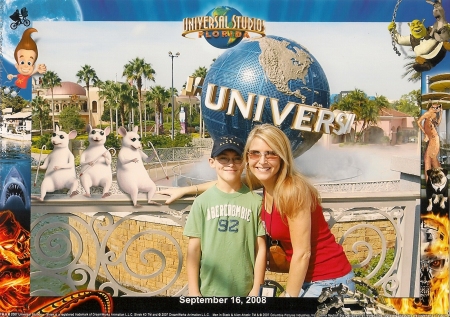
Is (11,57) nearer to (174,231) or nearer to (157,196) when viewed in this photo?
(157,196)

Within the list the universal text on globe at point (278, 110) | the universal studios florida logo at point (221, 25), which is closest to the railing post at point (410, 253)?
the universal text on globe at point (278, 110)

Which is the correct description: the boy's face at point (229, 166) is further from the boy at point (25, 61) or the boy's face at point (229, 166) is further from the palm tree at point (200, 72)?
the boy at point (25, 61)

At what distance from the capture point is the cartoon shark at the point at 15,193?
3500mm

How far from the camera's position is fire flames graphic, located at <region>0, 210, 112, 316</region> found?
3.51 m

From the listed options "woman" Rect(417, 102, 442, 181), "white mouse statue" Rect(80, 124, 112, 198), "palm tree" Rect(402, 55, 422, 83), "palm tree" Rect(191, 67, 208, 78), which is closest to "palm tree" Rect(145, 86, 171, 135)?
"palm tree" Rect(191, 67, 208, 78)

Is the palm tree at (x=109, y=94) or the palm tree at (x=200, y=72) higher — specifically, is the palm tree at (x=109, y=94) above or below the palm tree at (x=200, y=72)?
below

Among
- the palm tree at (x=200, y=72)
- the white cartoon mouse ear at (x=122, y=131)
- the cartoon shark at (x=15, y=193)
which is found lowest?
the cartoon shark at (x=15, y=193)

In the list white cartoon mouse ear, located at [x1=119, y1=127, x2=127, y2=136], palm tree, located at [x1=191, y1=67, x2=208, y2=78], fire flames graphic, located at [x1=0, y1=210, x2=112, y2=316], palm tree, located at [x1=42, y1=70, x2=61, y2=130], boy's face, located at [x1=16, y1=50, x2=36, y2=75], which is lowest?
fire flames graphic, located at [x1=0, y1=210, x2=112, y2=316]

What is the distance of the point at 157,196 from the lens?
3518mm

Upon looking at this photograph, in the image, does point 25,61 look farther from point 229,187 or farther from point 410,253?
point 410,253

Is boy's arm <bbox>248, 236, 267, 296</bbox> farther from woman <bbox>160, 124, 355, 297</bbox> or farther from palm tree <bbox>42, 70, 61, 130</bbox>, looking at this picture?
palm tree <bbox>42, 70, 61, 130</bbox>

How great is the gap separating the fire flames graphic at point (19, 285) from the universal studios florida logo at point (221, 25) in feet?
6.34

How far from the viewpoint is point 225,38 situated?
354 centimetres

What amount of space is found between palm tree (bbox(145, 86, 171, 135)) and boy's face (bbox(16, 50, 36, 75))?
86 cm
